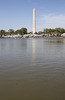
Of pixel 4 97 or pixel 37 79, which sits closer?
pixel 4 97

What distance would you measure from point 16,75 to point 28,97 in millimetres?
3457

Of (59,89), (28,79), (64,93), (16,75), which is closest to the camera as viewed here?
(64,93)

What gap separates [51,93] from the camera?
6.80 meters

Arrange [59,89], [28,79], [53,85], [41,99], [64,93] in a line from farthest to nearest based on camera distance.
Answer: [28,79], [53,85], [59,89], [64,93], [41,99]

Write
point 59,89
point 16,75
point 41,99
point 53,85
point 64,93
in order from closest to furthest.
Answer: point 41,99, point 64,93, point 59,89, point 53,85, point 16,75

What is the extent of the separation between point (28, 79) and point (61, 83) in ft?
7.01

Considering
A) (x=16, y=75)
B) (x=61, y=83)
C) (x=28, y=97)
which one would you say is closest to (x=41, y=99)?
(x=28, y=97)

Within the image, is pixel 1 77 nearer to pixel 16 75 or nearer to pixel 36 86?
pixel 16 75

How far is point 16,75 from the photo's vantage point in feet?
31.9

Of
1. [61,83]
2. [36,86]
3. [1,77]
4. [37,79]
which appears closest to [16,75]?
[1,77]

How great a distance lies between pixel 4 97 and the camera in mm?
6391

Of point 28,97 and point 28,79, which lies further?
point 28,79

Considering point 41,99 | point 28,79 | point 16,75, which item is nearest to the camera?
point 41,99

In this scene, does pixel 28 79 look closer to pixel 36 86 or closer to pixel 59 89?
pixel 36 86
